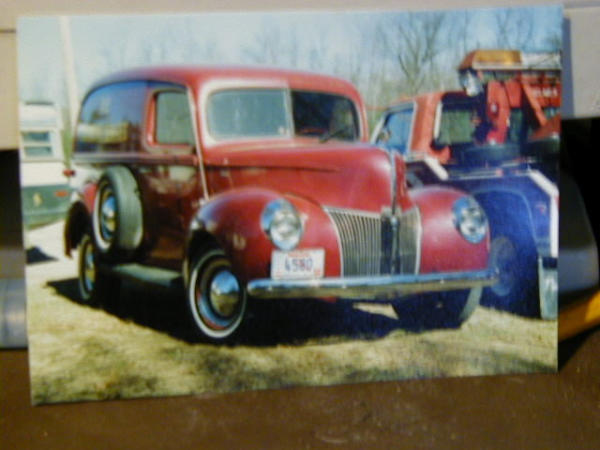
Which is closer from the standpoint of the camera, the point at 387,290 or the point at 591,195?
the point at 387,290

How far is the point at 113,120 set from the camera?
291 centimetres

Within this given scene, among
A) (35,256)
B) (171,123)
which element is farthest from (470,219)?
(35,256)

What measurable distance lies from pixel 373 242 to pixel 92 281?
1189 millimetres

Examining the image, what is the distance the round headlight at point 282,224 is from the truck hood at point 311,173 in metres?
0.08

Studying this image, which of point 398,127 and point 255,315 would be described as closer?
point 255,315

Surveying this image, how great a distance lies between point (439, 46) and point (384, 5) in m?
0.28

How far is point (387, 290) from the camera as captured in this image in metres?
2.98

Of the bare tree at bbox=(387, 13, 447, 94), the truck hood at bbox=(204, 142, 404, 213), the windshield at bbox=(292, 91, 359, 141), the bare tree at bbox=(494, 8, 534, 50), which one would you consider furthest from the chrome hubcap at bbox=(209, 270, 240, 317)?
the bare tree at bbox=(494, 8, 534, 50)

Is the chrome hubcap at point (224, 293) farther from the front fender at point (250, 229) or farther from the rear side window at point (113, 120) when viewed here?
the rear side window at point (113, 120)

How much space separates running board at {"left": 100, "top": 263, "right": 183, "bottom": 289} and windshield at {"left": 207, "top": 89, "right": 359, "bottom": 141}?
1.99 feet

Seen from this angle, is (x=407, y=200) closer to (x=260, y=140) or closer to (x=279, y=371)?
(x=260, y=140)

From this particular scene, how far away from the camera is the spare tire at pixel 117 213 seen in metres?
2.93

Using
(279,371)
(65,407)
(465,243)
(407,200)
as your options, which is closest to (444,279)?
(465,243)

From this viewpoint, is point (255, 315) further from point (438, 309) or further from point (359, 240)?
point (438, 309)
